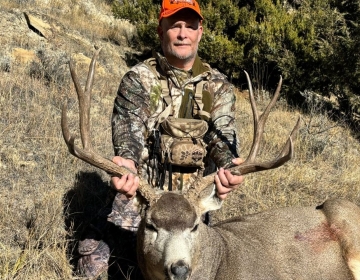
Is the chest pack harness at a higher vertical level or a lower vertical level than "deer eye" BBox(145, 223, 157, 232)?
higher

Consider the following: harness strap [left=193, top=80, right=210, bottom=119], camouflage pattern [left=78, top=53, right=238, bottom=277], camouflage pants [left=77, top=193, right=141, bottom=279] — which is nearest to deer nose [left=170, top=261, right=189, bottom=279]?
camouflage pants [left=77, top=193, right=141, bottom=279]

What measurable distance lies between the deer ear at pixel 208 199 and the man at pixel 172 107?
68 cm

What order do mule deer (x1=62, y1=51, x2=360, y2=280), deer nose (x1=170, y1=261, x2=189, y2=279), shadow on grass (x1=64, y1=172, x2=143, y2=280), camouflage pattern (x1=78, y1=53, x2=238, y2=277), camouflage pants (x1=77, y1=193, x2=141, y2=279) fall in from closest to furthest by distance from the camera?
deer nose (x1=170, y1=261, x2=189, y2=279)
mule deer (x1=62, y1=51, x2=360, y2=280)
camouflage pants (x1=77, y1=193, x2=141, y2=279)
shadow on grass (x1=64, y1=172, x2=143, y2=280)
camouflage pattern (x1=78, y1=53, x2=238, y2=277)

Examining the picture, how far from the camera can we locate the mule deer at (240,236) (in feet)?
11.0

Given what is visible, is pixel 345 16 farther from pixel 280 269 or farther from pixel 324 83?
pixel 280 269

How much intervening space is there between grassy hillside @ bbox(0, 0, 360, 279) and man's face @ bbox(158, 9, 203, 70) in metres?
1.65

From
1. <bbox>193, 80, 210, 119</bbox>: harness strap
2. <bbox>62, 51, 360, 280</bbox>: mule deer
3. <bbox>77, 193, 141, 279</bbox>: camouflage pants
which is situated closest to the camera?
<bbox>62, 51, 360, 280</bbox>: mule deer

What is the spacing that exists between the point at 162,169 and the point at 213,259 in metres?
1.16

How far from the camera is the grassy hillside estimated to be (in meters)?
4.23

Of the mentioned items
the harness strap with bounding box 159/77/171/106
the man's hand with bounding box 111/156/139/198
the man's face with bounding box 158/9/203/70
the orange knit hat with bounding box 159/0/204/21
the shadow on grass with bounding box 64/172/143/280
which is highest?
the orange knit hat with bounding box 159/0/204/21

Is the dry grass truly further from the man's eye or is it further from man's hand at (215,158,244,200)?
man's hand at (215,158,244,200)

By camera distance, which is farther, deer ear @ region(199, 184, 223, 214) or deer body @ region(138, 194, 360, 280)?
deer ear @ region(199, 184, 223, 214)

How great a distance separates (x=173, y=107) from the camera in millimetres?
4754

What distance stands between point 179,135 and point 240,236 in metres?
1.02
